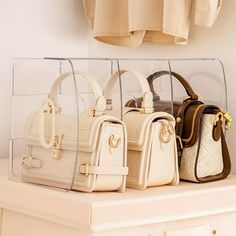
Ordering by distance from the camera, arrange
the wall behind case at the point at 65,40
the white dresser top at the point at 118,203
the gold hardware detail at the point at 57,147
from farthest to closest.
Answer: the wall behind case at the point at 65,40
the gold hardware detail at the point at 57,147
the white dresser top at the point at 118,203

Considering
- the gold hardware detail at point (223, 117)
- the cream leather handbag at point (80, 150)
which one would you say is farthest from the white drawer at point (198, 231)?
the gold hardware detail at point (223, 117)

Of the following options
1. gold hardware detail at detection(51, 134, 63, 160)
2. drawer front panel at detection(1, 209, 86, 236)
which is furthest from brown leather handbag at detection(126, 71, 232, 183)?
drawer front panel at detection(1, 209, 86, 236)

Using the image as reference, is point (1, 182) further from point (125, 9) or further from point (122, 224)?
point (125, 9)

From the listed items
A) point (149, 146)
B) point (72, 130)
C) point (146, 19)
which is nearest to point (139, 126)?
point (149, 146)

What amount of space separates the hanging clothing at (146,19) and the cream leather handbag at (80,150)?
346 mm

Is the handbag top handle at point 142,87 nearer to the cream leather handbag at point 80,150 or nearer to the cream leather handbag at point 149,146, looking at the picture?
the cream leather handbag at point 149,146

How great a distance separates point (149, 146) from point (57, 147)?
22 cm

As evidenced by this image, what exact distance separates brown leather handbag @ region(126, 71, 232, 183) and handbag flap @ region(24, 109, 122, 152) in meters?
0.23

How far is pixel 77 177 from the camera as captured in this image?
4.60 ft

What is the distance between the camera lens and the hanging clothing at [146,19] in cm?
165

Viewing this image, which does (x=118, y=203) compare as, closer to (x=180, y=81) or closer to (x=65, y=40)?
(x=180, y=81)

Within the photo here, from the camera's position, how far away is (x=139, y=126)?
57.7 inches

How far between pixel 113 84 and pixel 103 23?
1.18 ft

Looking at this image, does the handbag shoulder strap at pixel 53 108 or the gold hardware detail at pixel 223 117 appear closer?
A: the handbag shoulder strap at pixel 53 108
